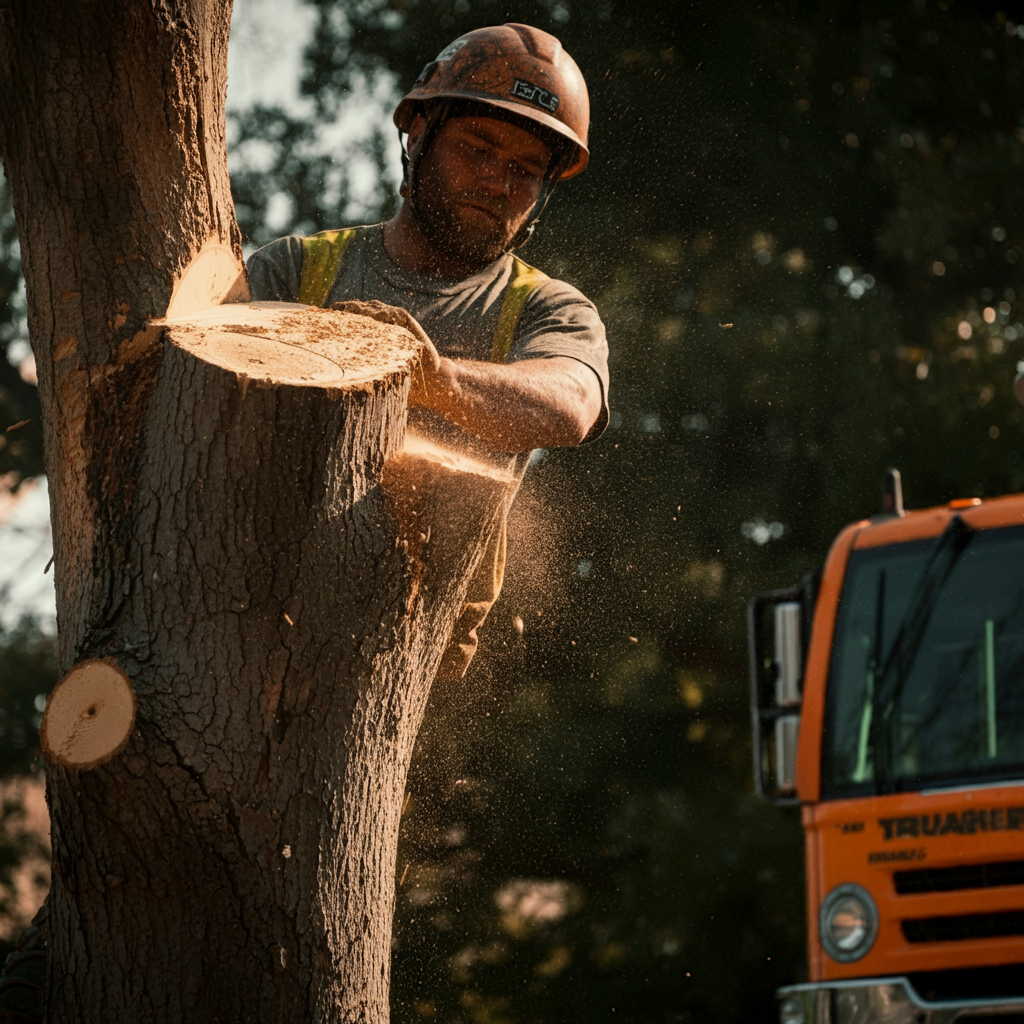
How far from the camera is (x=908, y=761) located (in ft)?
14.9

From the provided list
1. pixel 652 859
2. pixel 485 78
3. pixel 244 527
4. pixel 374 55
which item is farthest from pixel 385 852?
pixel 374 55

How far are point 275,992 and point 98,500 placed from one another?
901mm

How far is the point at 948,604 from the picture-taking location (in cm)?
471

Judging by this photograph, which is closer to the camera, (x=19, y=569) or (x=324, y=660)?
(x=324, y=660)

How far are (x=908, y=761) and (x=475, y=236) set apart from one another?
2649 millimetres

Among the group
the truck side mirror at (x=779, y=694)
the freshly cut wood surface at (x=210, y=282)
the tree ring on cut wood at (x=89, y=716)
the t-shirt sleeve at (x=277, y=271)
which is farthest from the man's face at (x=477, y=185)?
the truck side mirror at (x=779, y=694)

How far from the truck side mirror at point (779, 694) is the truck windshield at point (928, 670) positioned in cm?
14

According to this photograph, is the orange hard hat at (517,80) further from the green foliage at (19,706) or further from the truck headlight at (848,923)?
the green foliage at (19,706)

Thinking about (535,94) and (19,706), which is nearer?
(535,94)

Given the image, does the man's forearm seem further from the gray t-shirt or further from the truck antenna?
the truck antenna

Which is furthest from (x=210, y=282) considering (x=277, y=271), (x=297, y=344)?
(x=277, y=271)

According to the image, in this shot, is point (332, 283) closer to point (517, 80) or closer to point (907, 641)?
point (517, 80)

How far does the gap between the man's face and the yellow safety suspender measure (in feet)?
0.42

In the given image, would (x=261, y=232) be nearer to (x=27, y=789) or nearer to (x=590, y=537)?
(x=590, y=537)
